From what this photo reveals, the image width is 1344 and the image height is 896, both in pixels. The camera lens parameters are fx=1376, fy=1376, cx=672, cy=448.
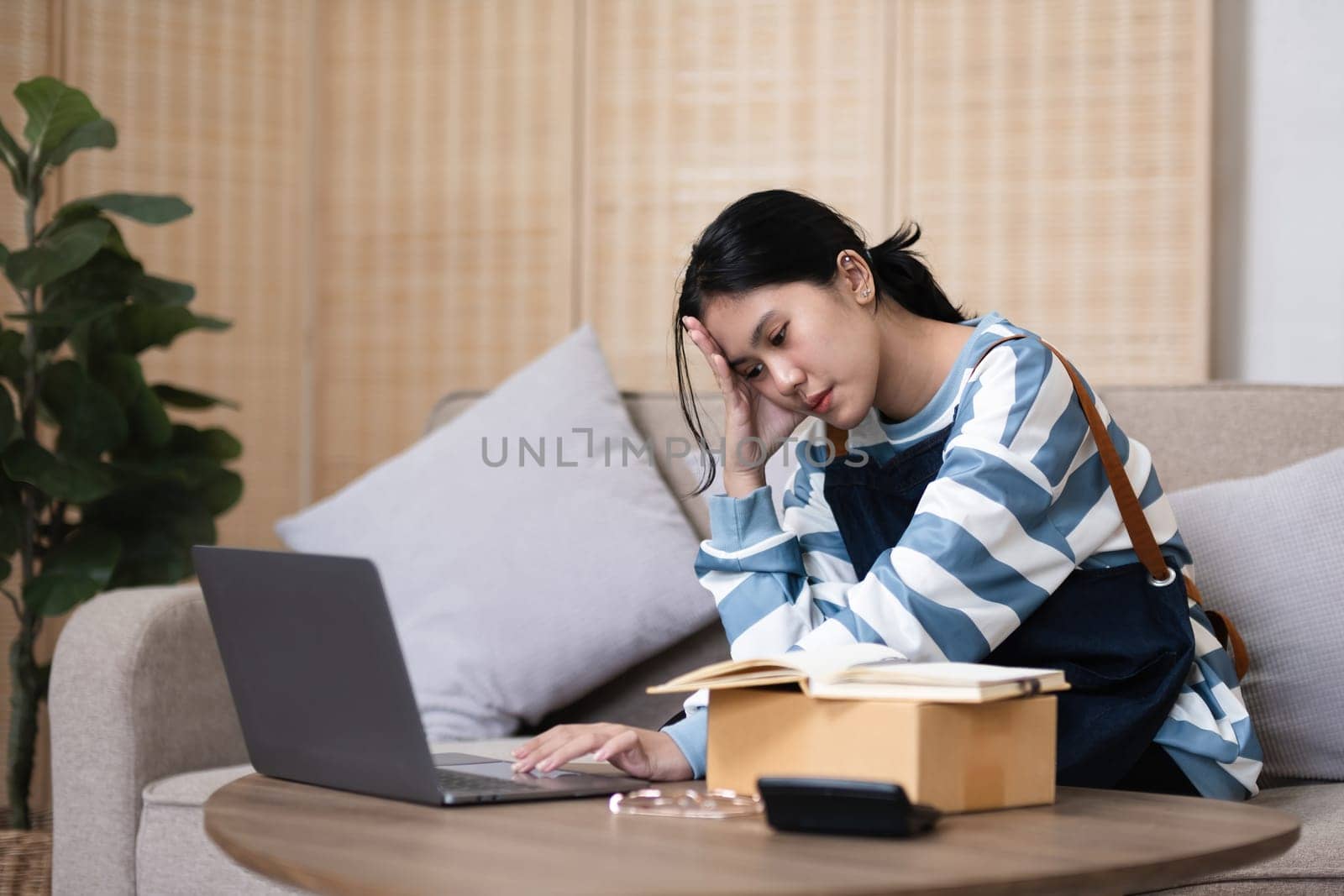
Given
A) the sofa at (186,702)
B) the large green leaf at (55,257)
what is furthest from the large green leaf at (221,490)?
the sofa at (186,702)

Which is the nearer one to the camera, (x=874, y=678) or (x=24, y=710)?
(x=874, y=678)

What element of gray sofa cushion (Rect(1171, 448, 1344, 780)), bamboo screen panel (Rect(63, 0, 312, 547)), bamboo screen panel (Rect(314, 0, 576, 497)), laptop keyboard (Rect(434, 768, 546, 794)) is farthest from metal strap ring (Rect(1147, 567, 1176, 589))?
bamboo screen panel (Rect(63, 0, 312, 547))

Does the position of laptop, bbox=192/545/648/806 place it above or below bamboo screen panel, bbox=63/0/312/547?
below

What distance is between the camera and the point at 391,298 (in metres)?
3.09

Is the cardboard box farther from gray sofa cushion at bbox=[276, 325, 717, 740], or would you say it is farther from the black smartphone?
gray sofa cushion at bbox=[276, 325, 717, 740]

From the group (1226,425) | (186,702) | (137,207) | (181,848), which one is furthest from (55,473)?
(1226,425)

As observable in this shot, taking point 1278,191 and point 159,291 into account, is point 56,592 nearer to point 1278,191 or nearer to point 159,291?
point 159,291

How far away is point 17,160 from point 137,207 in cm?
22

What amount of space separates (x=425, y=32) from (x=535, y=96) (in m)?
0.29

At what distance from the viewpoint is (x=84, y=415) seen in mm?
2184

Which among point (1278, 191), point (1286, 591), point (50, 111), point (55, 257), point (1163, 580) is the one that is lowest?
point (1286, 591)

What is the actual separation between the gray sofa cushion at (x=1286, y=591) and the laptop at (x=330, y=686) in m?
0.91

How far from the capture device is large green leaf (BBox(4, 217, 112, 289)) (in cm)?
213

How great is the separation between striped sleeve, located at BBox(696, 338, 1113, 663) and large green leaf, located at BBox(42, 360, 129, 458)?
1.32 m
